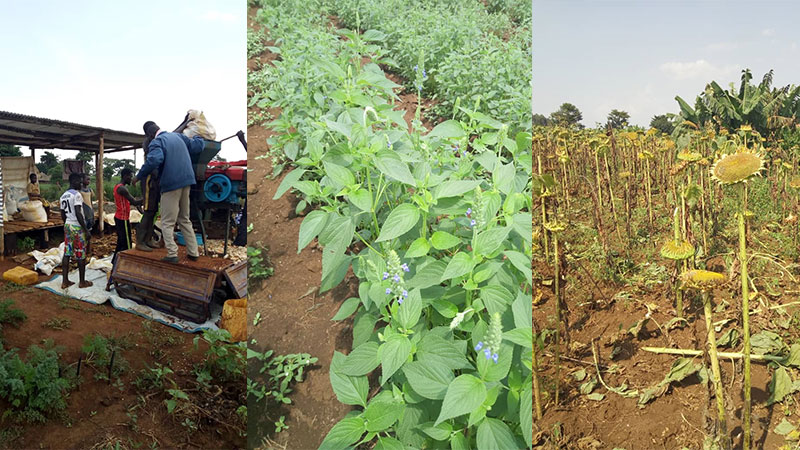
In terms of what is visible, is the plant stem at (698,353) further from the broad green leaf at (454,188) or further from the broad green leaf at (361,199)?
the broad green leaf at (361,199)

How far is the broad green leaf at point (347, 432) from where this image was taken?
5.38ft

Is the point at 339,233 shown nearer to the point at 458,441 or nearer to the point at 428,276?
the point at 428,276

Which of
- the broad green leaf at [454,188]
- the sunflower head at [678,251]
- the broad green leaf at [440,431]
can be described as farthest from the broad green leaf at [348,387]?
the sunflower head at [678,251]

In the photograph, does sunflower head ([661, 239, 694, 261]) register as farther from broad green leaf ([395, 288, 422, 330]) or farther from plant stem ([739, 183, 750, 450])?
broad green leaf ([395, 288, 422, 330])

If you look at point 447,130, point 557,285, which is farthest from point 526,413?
point 447,130

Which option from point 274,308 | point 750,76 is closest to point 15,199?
point 274,308

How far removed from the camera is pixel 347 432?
1.67m

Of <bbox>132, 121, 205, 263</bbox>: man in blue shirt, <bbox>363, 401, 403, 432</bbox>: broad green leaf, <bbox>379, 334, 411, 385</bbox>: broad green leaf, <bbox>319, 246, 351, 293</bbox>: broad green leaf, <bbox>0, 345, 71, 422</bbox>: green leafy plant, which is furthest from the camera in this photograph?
<bbox>132, 121, 205, 263</bbox>: man in blue shirt

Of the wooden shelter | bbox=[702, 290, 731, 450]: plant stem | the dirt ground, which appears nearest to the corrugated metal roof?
the wooden shelter

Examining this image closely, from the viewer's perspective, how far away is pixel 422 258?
70.3 inches

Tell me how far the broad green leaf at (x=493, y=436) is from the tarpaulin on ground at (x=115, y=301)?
1555 mm

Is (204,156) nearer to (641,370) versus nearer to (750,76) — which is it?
(641,370)

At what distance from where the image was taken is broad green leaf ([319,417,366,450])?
1640 millimetres

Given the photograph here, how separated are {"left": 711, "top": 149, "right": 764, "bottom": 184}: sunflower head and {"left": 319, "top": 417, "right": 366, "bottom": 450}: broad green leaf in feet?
4.70
